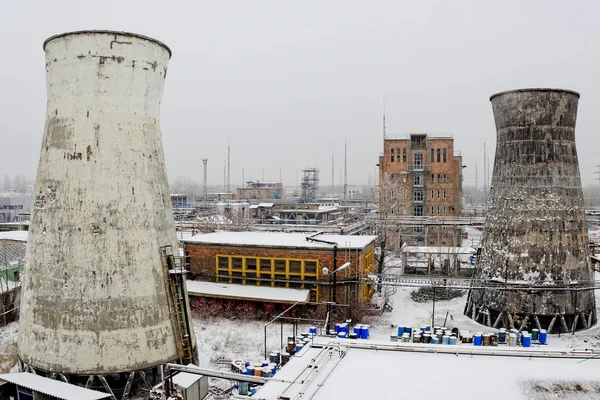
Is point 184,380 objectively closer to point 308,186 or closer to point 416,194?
point 416,194

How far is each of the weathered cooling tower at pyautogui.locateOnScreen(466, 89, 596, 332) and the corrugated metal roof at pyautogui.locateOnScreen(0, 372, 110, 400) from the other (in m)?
17.9

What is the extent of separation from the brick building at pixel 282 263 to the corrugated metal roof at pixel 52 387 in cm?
1108

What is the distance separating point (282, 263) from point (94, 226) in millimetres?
12718

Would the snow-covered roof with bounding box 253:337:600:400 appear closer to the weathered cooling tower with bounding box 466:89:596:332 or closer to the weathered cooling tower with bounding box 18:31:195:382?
the weathered cooling tower with bounding box 18:31:195:382

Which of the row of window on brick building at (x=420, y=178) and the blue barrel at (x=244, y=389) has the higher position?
the row of window on brick building at (x=420, y=178)

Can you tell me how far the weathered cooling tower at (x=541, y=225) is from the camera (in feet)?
71.3

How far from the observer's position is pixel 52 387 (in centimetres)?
1165

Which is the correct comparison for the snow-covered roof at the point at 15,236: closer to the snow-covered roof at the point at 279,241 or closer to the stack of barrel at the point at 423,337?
the snow-covered roof at the point at 279,241

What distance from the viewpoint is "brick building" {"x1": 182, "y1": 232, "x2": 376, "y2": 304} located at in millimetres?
23234

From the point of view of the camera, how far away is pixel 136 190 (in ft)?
42.5

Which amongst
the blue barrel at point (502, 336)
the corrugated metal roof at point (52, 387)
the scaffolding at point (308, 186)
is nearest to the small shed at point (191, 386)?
the corrugated metal roof at point (52, 387)

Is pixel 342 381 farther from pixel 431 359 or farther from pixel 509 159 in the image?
pixel 509 159

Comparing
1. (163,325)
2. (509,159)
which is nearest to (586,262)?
(509,159)

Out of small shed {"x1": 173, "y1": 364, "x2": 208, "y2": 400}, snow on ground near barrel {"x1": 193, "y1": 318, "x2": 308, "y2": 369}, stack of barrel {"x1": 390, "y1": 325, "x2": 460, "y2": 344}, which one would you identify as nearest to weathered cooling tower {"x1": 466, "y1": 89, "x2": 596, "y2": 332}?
stack of barrel {"x1": 390, "y1": 325, "x2": 460, "y2": 344}
